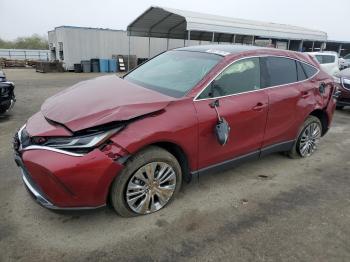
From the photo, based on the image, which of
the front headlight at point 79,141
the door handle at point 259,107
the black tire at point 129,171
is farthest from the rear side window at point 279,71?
the front headlight at point 79,141

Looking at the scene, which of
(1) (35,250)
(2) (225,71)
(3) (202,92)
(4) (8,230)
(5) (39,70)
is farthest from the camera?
(5) (39,70)

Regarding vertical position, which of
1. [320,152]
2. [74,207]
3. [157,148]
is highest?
[157,148]

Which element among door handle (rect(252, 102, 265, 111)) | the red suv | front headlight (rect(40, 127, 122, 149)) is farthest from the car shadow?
door handle (rect(252, 102, 265, 111))

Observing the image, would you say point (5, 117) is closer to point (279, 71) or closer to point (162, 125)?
point (162, 125)

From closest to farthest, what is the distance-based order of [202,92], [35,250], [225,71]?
[35,250], [202,92], [225,71]

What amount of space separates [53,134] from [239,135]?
6.68 feet

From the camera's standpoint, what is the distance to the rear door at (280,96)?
3.80 metres

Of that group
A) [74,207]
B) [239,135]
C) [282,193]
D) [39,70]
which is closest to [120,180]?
[74,207]

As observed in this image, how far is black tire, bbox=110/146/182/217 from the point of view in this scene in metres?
2.70

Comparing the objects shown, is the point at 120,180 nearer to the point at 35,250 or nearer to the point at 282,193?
the point at 35,250

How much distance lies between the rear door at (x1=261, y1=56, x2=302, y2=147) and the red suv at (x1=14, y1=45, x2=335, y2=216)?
0.02 m

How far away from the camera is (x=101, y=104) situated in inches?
113

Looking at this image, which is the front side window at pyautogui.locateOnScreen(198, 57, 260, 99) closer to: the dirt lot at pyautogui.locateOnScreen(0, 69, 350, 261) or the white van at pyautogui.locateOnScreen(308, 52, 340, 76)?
the dirt lot at pyautogui.locateOnScreen(0, 69, 350, 261)

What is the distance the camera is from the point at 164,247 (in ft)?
8.66
